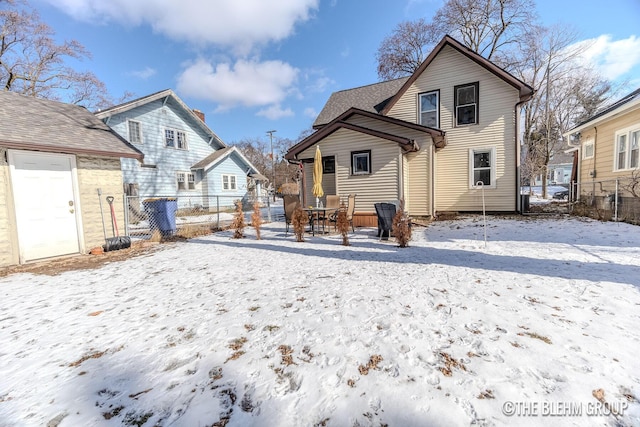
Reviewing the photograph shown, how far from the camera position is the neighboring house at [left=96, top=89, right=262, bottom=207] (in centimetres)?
1612

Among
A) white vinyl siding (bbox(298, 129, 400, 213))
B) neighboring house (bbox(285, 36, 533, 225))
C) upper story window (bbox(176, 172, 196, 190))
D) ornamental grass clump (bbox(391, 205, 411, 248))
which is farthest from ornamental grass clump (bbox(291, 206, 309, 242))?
upper story window (bbox(176, 172, 196, 190))

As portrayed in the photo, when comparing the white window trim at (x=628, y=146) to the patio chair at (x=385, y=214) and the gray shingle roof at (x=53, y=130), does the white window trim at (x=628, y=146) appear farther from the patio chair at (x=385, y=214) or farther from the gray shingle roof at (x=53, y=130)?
the gray shingle roof at (x=53, y=130)

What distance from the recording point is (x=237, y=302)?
3668mm

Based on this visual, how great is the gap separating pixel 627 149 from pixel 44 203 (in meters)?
17.3

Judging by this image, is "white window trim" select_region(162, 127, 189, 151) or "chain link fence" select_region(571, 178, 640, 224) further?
"white window trim" select_region(162, 127, 189, 151)

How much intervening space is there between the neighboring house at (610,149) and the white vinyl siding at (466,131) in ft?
9.75

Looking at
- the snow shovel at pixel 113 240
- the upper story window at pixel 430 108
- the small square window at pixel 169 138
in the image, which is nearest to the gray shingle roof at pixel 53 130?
the snow shovel at pixel 113 240

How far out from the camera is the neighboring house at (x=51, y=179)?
581 cm

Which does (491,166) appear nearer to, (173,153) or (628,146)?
(628,146)

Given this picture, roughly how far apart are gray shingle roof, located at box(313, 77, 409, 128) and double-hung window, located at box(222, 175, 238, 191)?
9275 mm

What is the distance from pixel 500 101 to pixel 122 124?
63.4 feet

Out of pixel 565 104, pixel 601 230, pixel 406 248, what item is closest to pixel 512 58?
pixel 565 104

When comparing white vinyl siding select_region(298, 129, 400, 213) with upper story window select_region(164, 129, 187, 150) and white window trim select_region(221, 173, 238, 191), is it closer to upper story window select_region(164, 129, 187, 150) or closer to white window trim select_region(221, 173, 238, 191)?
white window trim select_region(221, 173, 238, 191)

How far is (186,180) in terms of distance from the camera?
753 inches
